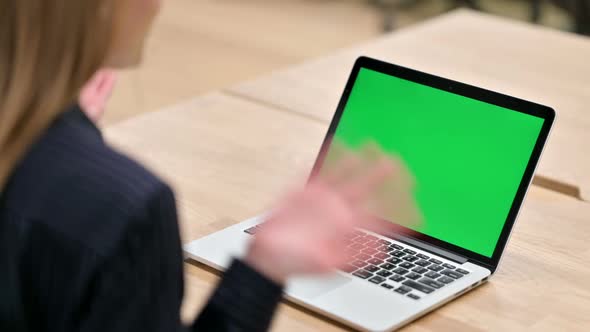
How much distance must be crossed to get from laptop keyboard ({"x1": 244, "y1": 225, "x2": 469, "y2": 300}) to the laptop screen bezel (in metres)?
0.03

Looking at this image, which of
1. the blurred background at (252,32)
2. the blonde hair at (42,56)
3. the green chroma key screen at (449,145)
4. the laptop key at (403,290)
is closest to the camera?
the blonde hair at (42,56)

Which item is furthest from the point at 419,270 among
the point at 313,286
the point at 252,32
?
the point at 252,32

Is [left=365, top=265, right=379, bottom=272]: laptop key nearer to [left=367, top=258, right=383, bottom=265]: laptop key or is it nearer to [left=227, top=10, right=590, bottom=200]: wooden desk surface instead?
[left=367, top=258, right=383, bottom=265]: laptop key

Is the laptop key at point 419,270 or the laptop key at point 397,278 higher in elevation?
the laptop key at point 419,270

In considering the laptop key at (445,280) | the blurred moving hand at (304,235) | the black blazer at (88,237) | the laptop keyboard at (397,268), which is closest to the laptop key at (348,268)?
the laptop keyboard at (397,268)

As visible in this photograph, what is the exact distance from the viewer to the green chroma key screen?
1.31 metres

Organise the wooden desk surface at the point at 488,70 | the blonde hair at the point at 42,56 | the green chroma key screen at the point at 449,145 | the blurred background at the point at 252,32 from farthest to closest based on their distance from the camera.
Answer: the blurred background at the point at 252,32 → the wooden desk surface at the point at 488,70 → the green chroma key screen at the point at 449,145 → the blonde hair at the point at 42,56

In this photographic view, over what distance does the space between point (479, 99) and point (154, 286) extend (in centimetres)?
66

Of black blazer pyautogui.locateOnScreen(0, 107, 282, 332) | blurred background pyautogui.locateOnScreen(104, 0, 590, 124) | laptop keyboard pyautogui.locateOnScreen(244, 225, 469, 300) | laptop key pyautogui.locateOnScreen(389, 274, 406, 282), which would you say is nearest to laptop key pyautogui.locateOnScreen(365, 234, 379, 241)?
laptop keyboard pyautogui.locateOnScreen(244, 225, 469, 300)

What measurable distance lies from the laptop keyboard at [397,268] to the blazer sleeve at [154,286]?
1.12ft

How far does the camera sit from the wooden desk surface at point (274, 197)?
1.22 meters

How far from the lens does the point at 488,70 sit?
6.68 ft

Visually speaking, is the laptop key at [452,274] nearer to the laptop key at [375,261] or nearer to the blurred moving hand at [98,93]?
the laptop key at [375,261]

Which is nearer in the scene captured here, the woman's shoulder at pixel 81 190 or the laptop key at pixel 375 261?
the woman's shoulder at pixel 81 190
